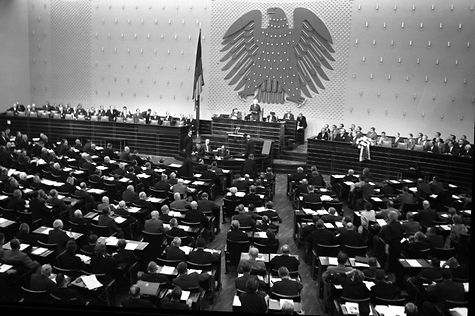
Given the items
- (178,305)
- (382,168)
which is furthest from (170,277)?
(382,168)

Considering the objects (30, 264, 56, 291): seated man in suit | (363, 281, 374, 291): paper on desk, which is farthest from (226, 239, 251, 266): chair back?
(30, 264, 56, 291): seated man in suit

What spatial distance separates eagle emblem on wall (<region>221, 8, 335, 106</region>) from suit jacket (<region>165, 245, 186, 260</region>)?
56.4 ft

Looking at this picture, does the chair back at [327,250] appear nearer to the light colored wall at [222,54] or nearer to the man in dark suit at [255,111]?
the man in dark suit at [255,111]

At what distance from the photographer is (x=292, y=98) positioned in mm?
24781

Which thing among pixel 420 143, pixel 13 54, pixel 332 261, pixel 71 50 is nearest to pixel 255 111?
pixel 420 143

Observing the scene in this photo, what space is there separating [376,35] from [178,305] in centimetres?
1990

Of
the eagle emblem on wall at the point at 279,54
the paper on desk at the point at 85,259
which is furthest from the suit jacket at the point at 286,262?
the eagle emblem on wall at the point at 279,54

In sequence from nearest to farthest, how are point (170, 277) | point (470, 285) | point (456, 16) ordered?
point (470, 285)
point (170, 277)
point (456, 16)

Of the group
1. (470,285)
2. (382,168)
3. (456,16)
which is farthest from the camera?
(456,16)

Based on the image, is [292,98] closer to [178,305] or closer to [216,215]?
[216,215]

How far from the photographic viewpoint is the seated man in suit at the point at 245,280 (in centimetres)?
756

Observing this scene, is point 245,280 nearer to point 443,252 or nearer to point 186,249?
point 186,249

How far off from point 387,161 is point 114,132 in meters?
12.2

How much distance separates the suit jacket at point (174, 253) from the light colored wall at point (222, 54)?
16799 millimetres
